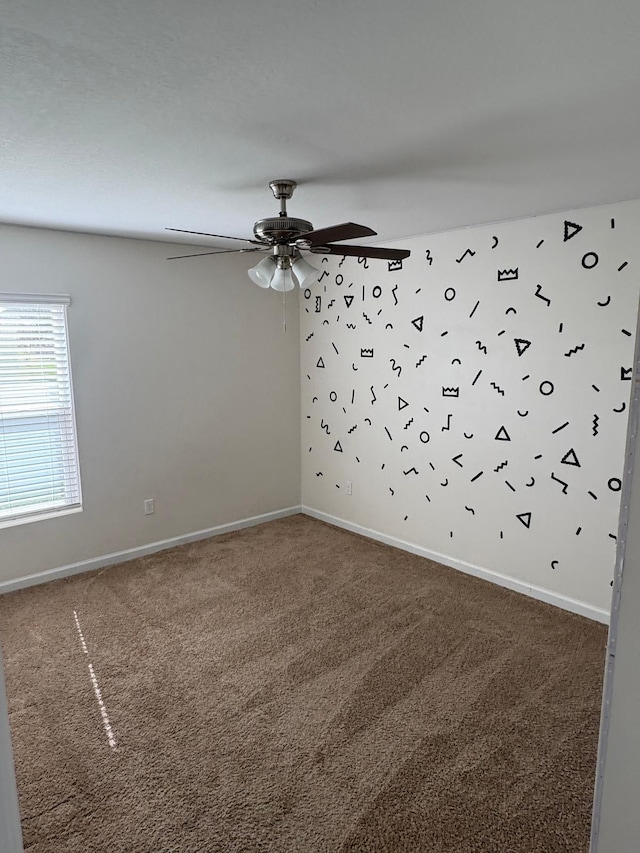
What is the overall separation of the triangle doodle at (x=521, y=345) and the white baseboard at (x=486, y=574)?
5.07ft

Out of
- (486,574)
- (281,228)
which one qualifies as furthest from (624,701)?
(486,574)

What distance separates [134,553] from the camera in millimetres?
4246

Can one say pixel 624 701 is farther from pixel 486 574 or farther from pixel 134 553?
pixel 134 553

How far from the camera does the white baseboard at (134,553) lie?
3775mm

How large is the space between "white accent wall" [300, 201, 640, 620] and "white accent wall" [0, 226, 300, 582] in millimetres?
573

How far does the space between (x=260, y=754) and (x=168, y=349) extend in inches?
116

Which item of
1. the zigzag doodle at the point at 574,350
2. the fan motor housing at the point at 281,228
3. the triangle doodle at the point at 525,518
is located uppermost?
the fan motor housing at the point at 281,228

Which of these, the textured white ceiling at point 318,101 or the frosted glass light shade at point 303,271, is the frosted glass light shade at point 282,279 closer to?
Result: the frosted glass light shade at point 303,271

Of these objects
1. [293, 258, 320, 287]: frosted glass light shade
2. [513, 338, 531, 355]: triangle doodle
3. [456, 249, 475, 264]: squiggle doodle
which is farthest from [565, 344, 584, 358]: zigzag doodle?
[293, 258, 320, 287]: frosted glass light shade

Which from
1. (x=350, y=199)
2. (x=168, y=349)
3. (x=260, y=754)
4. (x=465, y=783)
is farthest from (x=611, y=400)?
(x=168, y=349)

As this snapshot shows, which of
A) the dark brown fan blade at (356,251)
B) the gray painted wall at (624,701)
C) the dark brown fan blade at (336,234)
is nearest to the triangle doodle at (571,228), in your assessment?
the dark brown fan blade at (356,251)

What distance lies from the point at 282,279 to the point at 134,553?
102 inches

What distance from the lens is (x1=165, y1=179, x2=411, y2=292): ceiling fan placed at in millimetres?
2337

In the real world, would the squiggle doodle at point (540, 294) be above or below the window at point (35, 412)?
above
